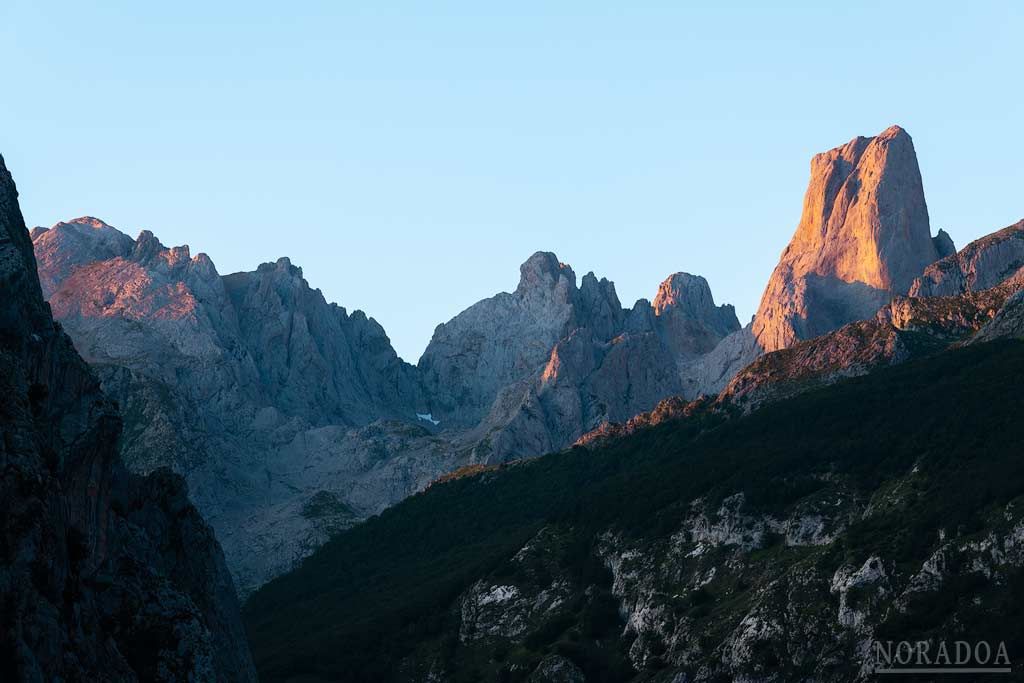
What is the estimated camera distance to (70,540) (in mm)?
65688

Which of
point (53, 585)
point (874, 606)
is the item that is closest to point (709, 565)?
point (874, 606)

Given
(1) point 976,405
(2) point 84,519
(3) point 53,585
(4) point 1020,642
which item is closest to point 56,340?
(2) point 84,519

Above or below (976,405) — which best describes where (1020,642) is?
below

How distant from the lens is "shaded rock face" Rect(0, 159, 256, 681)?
186ft

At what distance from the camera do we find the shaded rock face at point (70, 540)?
56.7 m

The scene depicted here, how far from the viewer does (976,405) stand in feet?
648

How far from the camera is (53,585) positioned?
59000mm

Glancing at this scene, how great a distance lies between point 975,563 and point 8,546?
343 feet

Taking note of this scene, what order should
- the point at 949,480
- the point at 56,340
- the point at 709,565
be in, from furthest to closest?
the point at 709,565, the point at 949,480, the point at 56,340

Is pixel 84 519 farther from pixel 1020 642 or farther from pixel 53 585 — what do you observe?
pixel 1020 642

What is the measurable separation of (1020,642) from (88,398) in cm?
7961

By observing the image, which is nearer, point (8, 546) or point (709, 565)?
point (8, 546)

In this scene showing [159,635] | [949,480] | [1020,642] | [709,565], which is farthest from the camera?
[709,565]

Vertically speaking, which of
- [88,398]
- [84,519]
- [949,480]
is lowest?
[949,480]
